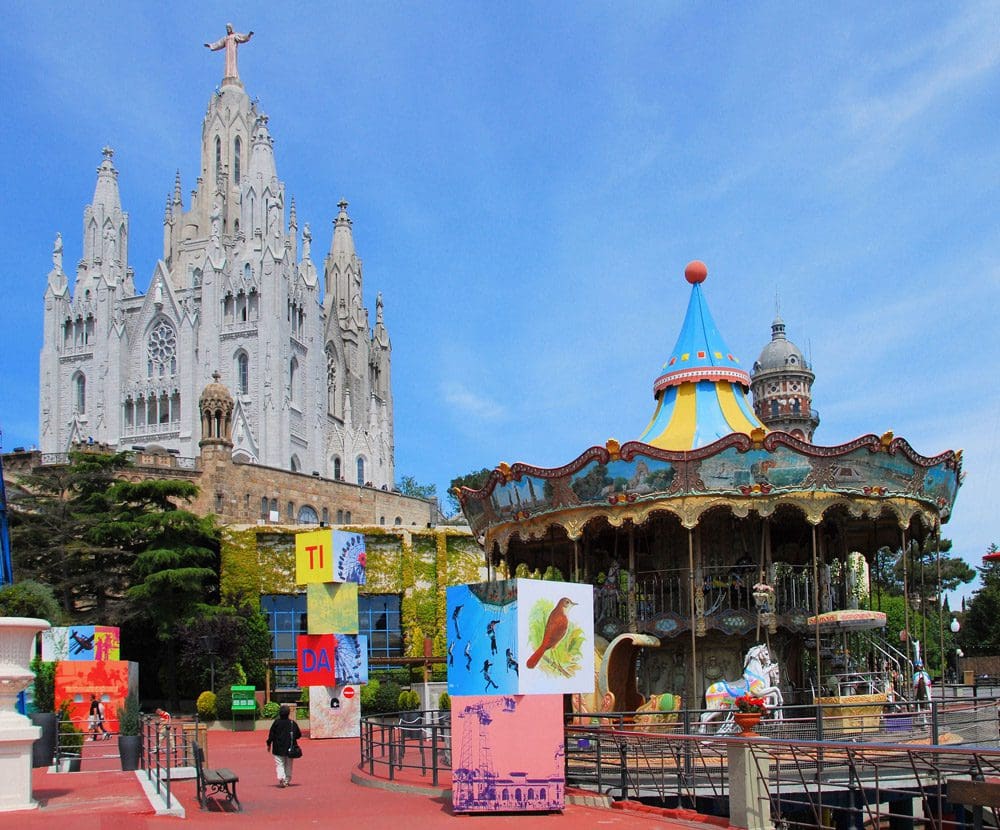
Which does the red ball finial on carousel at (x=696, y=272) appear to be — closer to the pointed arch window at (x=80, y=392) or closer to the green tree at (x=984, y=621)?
the green tree at (x=984, y=621)

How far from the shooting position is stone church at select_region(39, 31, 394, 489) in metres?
72.8

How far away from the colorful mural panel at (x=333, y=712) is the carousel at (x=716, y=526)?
222 inches

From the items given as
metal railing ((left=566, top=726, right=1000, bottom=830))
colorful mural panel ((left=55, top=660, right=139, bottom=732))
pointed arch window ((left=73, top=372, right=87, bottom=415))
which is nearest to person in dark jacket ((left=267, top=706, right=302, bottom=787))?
metal railing ((left=566, top=726, right=1000, bottom=830))

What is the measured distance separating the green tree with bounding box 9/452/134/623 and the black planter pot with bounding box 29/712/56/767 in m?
20.5

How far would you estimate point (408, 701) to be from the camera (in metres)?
33.8

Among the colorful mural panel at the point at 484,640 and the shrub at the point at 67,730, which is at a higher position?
the colorful mural panel at the point at 484,640

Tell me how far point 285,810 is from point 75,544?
27.4m

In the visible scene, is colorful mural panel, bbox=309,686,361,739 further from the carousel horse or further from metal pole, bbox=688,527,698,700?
the carousel horse

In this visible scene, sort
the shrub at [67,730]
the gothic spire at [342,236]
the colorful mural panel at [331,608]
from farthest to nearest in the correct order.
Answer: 1. the gothic spire at [342,236]
2. the colorful mural panel at [331,608]
3. the shrub at [67,730]

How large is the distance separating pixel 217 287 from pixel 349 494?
23.4 meters

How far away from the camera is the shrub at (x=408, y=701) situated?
3356 centimetres

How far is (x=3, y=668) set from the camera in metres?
12.5

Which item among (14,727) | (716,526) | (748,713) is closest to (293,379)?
(716,526)

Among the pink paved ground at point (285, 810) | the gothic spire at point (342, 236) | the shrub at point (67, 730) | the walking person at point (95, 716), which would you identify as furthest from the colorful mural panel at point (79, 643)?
the gothic spire at point (342, 236)
